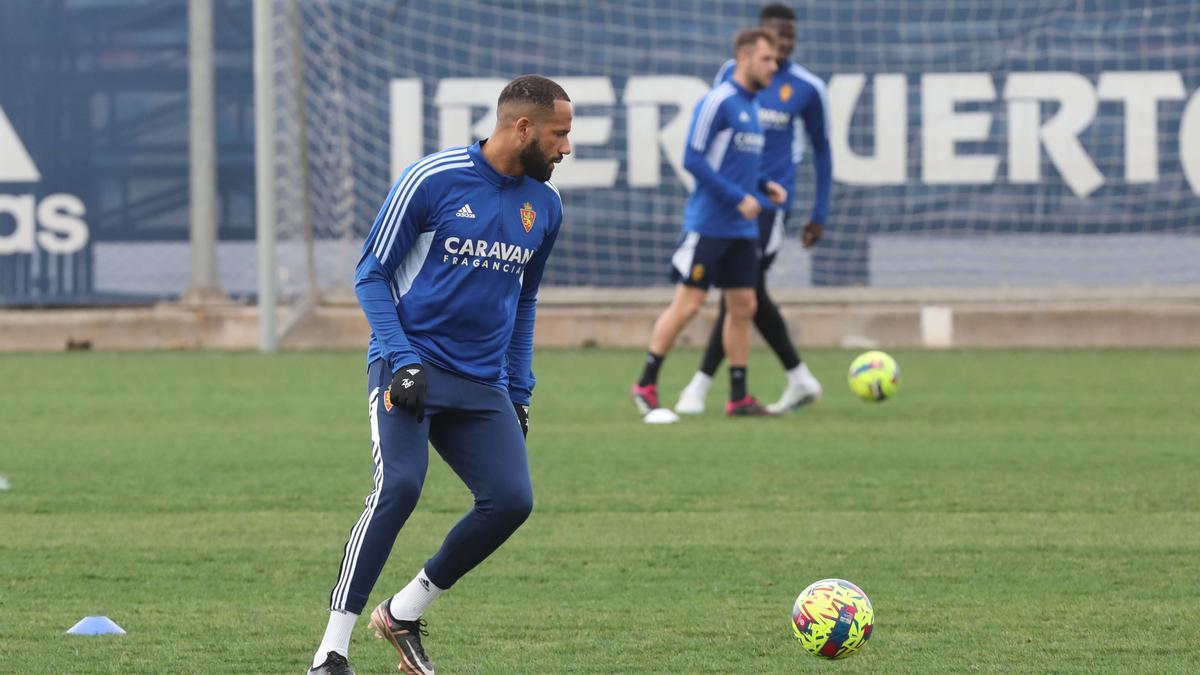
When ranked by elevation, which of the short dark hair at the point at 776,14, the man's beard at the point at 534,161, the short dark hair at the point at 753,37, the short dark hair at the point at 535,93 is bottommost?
the man's beard at the point at 534,161

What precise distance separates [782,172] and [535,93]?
6.84 meters

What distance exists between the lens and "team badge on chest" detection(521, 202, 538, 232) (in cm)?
494

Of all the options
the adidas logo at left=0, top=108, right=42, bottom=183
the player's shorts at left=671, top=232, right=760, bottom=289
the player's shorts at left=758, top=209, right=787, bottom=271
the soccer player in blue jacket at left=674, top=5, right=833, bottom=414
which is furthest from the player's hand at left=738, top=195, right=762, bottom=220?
the adidas logo at left=0, top=108, right=42, bottom=183

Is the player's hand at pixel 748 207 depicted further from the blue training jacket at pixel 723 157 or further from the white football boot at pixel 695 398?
the white football boot at pixel 695 398

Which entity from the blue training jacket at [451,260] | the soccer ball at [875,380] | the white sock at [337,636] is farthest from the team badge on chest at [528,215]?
the soccer ball at [875,380]

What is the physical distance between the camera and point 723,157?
421 inches

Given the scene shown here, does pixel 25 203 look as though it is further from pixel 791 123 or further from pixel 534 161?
pixel 534 161

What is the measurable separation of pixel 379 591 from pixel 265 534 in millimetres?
1075

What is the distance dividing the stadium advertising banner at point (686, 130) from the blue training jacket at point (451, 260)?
11.2m

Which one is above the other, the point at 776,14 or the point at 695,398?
the point at 776,14

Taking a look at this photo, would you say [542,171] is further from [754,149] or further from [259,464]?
[754,149]

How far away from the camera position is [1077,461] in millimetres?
8859

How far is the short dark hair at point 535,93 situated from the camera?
4.79m

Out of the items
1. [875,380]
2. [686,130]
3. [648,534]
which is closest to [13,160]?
[686,130]
